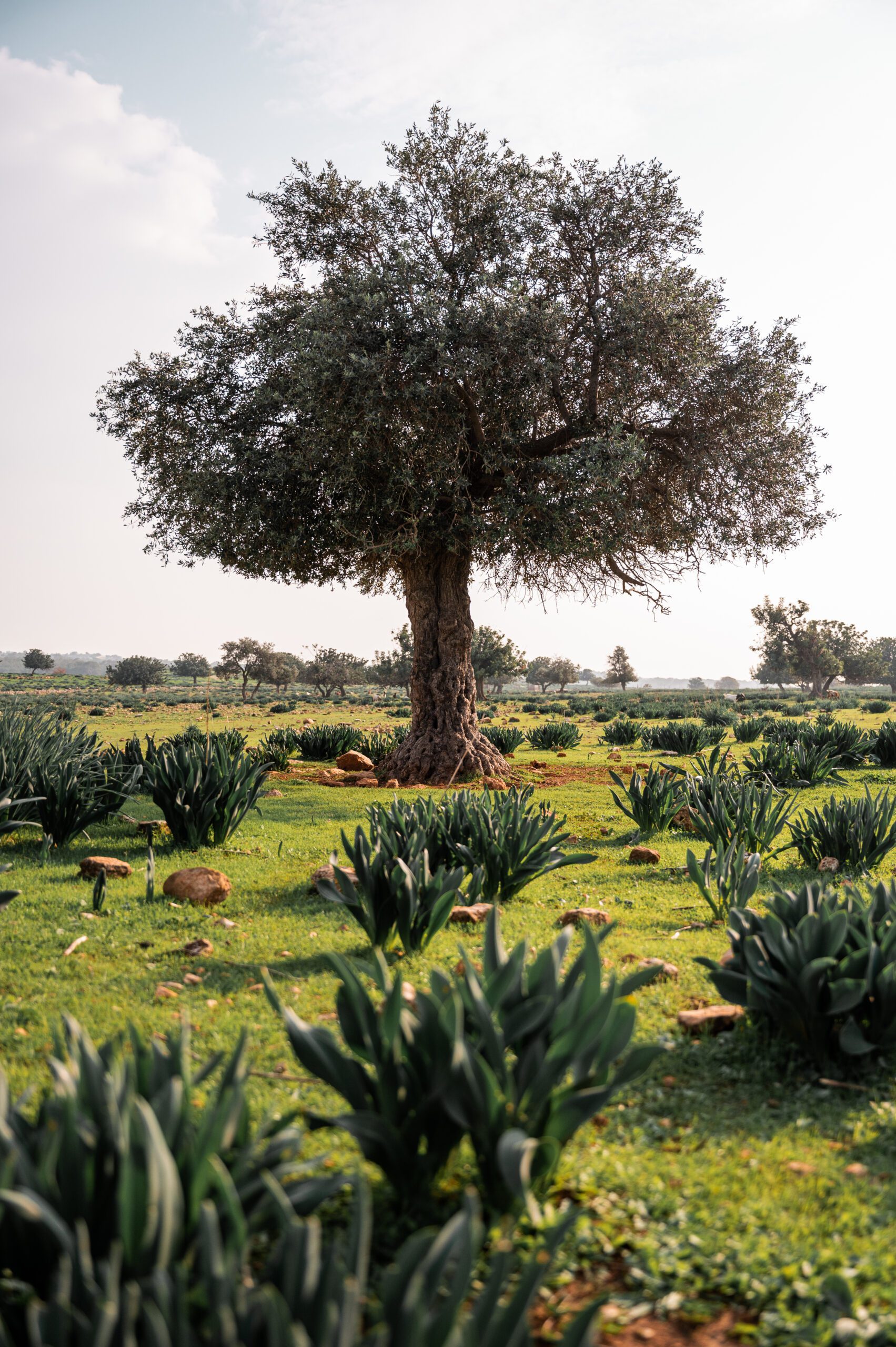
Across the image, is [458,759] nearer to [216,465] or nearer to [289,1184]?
[216,465]

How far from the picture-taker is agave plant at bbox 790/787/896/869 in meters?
6.85

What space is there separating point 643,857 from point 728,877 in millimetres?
2421

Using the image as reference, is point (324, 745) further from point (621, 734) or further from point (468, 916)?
point (468, 916)

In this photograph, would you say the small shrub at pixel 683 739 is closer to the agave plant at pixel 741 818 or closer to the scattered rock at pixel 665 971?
the agave plant at pixel 741 818

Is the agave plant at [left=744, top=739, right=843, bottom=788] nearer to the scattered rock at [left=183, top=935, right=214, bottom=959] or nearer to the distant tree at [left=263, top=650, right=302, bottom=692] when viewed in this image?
the scattered rock at [left=183, top=935, right=214, bottom=959]

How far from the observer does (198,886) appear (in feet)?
19.0

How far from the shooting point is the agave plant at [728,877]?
5121 millimetres

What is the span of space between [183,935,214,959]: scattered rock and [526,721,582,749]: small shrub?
15.6 metres

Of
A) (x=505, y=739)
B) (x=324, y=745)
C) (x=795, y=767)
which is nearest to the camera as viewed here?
(x=795, y=767)

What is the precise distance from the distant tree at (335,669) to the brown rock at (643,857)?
72.9 m

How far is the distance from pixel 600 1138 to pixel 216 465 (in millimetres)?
12652

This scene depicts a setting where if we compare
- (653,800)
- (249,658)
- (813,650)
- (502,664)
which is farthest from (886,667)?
(653,800)

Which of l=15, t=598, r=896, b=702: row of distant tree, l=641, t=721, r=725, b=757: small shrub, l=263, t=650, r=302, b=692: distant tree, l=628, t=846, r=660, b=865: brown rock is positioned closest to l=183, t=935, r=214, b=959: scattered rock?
l=628, t=846, r=660, b=865: brown rock

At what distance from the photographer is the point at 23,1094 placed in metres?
2.00
